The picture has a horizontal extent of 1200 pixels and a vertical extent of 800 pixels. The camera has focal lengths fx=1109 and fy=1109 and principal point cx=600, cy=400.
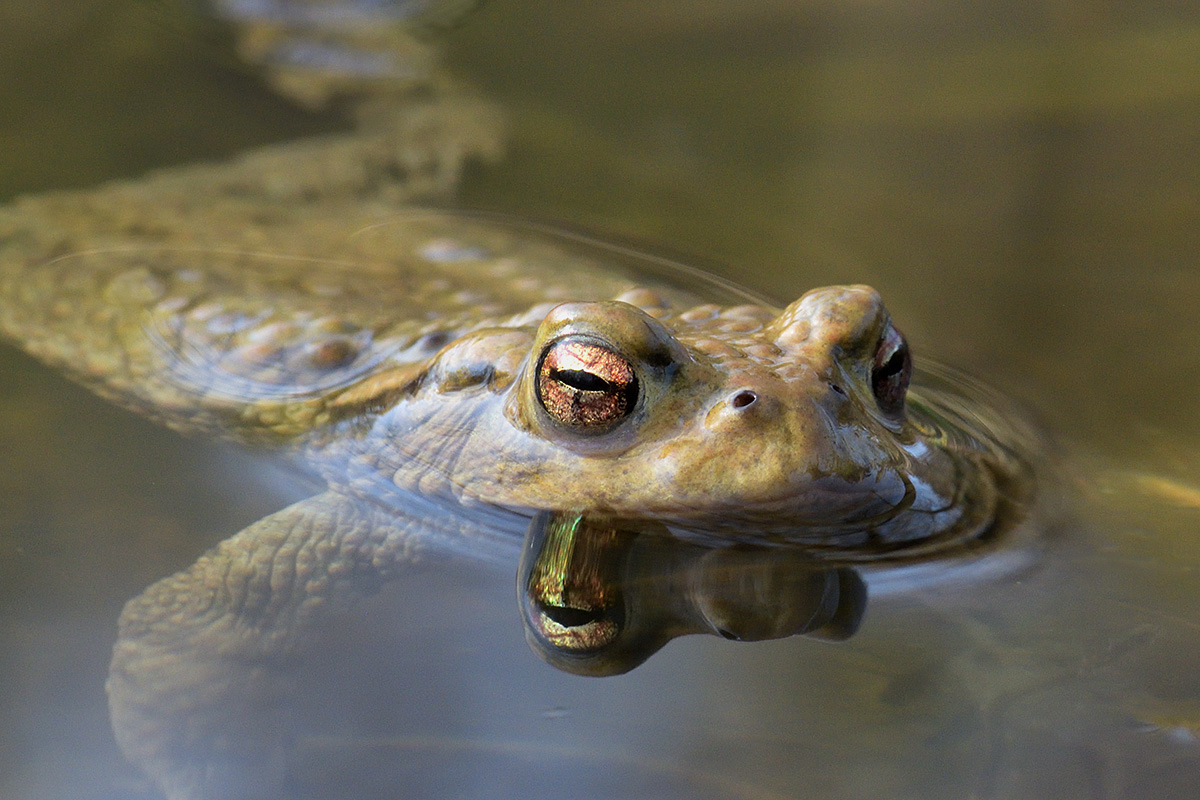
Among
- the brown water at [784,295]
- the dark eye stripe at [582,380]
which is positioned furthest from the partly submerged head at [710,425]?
the brown water at [784,295]

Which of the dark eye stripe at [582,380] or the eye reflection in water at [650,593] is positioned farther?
the dark eye stripe at [582,380]

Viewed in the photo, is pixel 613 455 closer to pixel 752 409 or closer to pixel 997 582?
pixel 752 409

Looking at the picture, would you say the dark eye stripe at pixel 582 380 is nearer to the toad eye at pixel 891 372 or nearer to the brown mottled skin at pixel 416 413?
the brown mottled skin at pixel 416 413

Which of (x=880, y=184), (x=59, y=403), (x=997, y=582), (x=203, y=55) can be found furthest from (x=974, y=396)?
(x=203, y=55)

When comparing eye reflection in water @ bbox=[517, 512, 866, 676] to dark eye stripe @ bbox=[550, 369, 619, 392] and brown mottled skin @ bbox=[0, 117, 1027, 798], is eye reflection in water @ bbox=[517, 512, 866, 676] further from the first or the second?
dark eye stripe @ bbox=[550, 369, 619, 392]

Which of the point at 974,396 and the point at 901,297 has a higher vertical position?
the point at 901,297

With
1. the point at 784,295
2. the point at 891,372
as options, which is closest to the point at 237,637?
the point at 891,372
